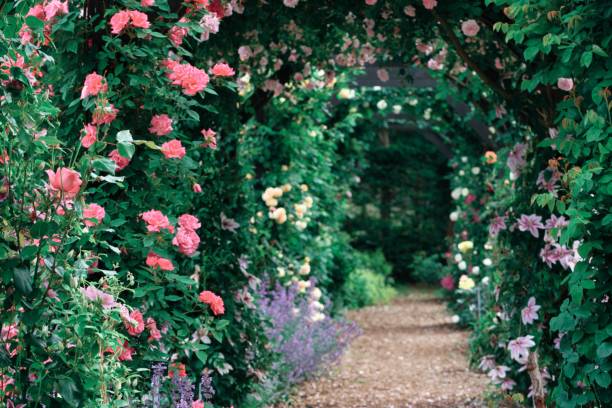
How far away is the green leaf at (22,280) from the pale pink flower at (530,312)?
8.39ft

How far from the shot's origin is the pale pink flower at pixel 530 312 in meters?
3.60

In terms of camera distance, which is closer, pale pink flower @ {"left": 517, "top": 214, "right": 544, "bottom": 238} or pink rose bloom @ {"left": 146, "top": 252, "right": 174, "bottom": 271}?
pink rose bloom @ {"left": 146, "top": 252, "right": 174, "bottom": 271}

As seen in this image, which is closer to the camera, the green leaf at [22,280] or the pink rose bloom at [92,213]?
the green leaf at [22,280]

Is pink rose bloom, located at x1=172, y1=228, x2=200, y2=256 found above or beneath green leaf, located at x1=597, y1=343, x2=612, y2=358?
above

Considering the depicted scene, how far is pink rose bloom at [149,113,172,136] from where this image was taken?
8.07ft

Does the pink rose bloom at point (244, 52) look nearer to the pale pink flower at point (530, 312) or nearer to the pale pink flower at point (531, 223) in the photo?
the pale pink flower at point (531, 223)

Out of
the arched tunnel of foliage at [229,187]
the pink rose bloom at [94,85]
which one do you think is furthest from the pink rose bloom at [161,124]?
the pink rose bloom at [94,85]

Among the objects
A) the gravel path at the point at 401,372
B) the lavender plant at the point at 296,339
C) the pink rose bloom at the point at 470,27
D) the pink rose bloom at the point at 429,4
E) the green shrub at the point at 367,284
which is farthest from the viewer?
the green shrub at the point at 367,284

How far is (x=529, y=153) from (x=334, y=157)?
13.3ft

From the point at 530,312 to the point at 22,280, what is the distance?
2596mm

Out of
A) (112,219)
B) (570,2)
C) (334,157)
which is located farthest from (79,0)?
(334,157)

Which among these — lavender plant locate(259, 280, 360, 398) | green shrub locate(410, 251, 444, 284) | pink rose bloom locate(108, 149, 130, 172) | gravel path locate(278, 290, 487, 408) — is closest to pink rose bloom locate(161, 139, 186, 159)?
pink rose bloom locate(108, 149, 130, 172)

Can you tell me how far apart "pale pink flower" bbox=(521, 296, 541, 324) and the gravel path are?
117 centimetres

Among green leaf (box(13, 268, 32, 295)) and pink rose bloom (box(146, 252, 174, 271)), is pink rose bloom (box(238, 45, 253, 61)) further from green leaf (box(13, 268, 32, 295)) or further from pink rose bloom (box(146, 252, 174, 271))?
A: green leaf (box(13, 268, 32, 295))
